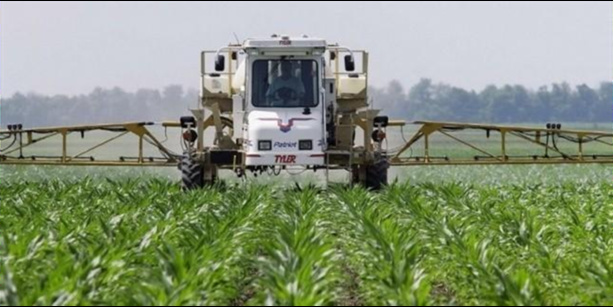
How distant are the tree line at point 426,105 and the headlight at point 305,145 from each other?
38.3 meters

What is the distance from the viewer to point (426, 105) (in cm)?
8319

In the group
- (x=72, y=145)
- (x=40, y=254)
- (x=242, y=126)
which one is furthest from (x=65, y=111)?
(x=40, y=254)

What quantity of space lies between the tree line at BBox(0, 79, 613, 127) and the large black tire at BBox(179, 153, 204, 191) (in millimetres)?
37458

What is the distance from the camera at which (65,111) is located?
65.6 m

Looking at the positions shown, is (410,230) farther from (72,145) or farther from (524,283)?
(72,145)

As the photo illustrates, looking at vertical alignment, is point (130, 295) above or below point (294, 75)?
below

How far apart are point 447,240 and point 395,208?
3.82 meters

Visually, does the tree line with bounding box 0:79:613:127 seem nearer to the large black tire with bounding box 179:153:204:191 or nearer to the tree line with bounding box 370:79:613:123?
the tree line with bounding box 370:79:613:123

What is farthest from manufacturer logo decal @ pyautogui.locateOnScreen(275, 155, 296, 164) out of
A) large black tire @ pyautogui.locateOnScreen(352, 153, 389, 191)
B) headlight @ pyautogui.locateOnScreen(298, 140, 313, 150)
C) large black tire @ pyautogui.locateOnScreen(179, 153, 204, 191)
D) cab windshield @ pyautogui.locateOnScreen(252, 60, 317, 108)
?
large black tire @ pyautogui.locateOnScreen(352, 153, 389, 191)

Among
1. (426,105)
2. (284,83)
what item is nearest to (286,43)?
(284,83)

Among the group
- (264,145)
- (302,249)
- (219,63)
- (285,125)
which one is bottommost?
(302,249)

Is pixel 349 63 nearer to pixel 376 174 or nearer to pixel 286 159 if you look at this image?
pixel 376 174

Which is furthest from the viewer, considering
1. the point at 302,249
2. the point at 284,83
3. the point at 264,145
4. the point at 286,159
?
the point at 284,83

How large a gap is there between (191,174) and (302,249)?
9.15m
